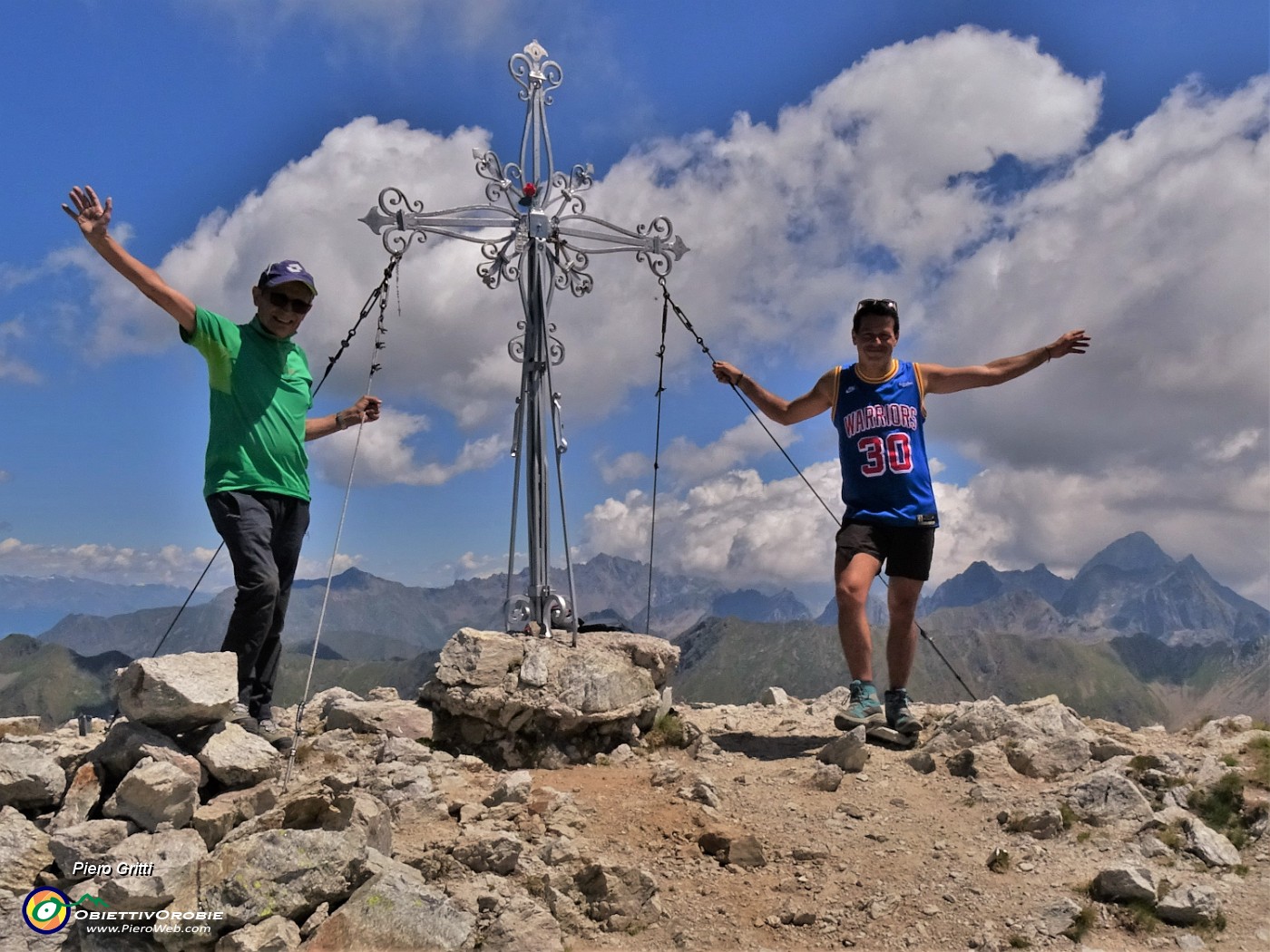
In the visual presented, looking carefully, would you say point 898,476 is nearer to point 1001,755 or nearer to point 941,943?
point 1001,755

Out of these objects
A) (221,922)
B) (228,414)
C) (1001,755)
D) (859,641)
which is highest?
(228,414)

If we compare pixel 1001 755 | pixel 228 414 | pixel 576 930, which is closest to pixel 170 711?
pixel 228 414

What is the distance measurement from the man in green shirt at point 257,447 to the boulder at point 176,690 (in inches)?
21.2

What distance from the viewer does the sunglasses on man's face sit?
6469 millimetres

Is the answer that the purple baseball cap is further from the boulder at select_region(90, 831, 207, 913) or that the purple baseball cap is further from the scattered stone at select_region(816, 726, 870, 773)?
the scattered stone at select_region(816, 726, 870, 773)

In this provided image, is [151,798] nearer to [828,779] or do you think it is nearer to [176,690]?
[176,690]

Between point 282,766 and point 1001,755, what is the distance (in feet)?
16.5

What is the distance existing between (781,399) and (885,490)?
1.24 m

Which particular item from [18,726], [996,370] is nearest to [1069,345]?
[996,370]

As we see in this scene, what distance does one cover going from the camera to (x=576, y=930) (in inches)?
182

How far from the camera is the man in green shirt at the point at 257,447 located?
608 centimetres

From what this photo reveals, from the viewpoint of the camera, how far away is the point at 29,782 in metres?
5.17

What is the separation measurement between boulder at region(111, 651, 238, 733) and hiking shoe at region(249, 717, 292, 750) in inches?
24.5

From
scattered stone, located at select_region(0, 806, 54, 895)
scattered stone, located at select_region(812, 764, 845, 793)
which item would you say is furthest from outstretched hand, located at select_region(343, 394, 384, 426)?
scattered stone, located at select_region(812, 764, 845, 793)
